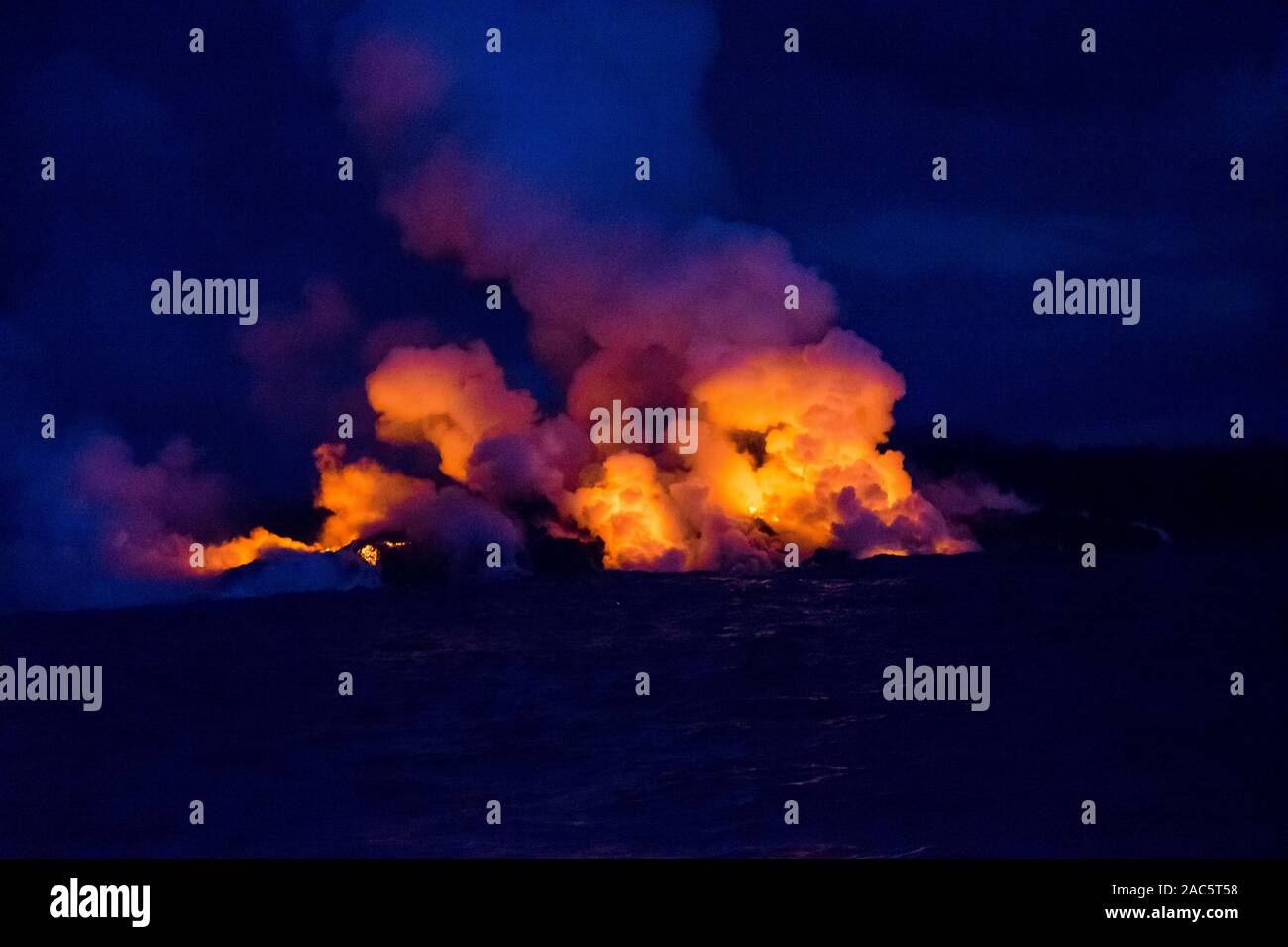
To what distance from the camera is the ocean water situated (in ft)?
46.4

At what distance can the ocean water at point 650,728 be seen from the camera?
1413cm

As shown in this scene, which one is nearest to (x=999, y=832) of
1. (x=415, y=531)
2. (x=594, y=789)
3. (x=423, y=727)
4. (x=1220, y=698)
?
(x=594, y=789)

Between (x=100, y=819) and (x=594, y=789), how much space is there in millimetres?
7187

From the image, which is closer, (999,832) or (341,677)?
(999,832)

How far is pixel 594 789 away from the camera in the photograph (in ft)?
49.7

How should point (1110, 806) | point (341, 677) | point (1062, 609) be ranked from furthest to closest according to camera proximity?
1. point (1062, 609)
2. point (341, 677)
3. point (1110, 806)

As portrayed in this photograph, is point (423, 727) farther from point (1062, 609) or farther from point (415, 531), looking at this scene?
point (1062, 609)

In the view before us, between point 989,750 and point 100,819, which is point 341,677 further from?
point 989,750

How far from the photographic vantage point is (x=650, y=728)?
59.2 ft

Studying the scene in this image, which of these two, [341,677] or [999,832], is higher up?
[341,677]

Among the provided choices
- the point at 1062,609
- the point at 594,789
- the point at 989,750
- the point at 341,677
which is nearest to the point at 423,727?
the point at 341,677

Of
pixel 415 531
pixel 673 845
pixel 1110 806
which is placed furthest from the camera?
pixel 415 531

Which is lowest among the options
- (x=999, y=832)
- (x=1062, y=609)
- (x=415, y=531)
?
(x=999, y=832)

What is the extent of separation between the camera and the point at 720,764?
16188 millimetres
